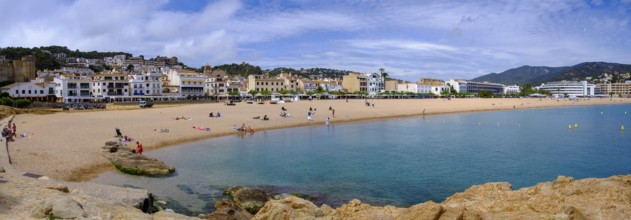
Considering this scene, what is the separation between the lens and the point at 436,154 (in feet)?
81.4

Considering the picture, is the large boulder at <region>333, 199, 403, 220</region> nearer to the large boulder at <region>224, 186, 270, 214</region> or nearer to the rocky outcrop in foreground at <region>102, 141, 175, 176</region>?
the large boulder at <region>224, 186, 270, 214</region>

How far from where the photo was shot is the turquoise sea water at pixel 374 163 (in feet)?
52.4

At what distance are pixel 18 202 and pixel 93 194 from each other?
2205mm

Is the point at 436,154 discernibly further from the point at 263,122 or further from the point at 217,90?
the point at 217,90

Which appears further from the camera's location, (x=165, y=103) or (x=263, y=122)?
(x=165, y=103)

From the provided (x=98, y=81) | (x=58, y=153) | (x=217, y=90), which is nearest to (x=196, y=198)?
(x=58, y=153)

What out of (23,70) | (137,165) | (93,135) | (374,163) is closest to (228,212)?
(137,165)

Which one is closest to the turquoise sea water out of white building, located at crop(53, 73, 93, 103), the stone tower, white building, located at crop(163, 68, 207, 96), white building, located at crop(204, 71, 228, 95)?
white building, located at crop(53, 73, 93, 103)

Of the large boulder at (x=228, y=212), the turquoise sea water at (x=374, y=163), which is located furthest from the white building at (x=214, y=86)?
the large boulder at (x=228, y=212)

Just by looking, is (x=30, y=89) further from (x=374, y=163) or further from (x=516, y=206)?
(x=516, y=206)

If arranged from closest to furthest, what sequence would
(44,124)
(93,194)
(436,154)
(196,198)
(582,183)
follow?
1. (582,183)
2. (93,194)
3. (196,198)
4. (436,154)
5. (44,124)

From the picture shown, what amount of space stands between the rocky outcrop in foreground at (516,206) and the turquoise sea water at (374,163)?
14.5 ft

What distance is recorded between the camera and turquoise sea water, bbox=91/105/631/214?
16.0 m

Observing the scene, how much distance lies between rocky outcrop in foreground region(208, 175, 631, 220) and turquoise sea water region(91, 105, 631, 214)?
14.5 ft
